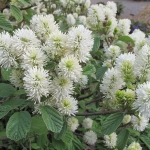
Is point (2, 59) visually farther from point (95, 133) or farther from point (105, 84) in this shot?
point (95, 133)

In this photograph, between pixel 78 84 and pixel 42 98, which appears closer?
pixel 42 98

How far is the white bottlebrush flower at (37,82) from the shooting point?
1.04m

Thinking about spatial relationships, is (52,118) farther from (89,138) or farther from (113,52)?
(89,138)

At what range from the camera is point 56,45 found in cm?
110

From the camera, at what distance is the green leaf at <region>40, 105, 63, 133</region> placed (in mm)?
1139

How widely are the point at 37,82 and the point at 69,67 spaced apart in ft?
0.40

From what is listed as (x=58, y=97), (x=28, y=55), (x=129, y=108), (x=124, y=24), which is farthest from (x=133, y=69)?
(x=124, y=24)

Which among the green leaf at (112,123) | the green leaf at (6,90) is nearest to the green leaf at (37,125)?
the green leaf at (6,90)

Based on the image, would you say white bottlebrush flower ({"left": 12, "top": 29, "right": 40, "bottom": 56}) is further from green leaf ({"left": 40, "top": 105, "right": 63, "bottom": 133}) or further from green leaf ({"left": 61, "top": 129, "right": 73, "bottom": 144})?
green leaf ({"left": 61, "top": 129, "right": 73, "bottom": 144})

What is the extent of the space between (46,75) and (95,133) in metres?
1.12

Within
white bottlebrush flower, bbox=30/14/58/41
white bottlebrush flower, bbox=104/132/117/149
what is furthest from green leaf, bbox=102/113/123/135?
white bottlebrush flower, bbox=104/132/117/149

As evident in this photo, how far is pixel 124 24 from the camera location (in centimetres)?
194

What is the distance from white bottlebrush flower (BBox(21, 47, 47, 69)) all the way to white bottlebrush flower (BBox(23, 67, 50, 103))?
1.1 inches

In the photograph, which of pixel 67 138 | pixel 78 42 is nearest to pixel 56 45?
pixel 78 42
